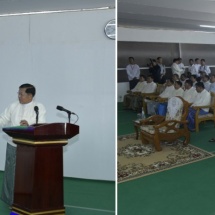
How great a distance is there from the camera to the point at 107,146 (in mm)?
1468

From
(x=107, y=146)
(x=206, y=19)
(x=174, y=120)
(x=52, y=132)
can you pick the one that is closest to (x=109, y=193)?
(x=107, y=146)

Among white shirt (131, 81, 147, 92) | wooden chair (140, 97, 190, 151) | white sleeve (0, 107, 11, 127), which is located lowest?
wooden chair (140, 97, 190, 151)

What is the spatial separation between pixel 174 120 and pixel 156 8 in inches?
25.9

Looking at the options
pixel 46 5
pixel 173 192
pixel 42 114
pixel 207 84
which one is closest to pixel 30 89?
pixel 42 114

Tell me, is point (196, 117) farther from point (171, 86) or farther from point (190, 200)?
point (190, 200)

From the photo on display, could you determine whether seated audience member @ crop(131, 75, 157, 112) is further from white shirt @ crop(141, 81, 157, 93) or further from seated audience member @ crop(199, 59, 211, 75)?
seated audience member @ crop(199, 59, 211, 75)

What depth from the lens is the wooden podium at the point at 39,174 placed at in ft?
5.26

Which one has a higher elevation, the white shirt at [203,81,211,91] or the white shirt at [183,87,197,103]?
the white shirt at [203,81,211,91]

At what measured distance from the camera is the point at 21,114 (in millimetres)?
1558

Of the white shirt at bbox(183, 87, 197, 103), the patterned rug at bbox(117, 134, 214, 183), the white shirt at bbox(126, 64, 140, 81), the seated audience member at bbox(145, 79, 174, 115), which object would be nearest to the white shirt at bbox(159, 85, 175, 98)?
the seated audience member at bbox(145, 79, 174, 115)

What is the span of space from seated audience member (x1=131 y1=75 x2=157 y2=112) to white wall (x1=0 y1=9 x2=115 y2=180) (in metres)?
0.14

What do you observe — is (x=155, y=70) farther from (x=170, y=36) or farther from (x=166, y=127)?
(x=166, y=127)

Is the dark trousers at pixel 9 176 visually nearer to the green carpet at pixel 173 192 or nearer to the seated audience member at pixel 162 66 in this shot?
the green carpet at pixel 173 192

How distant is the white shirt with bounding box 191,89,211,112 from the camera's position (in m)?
1.54
